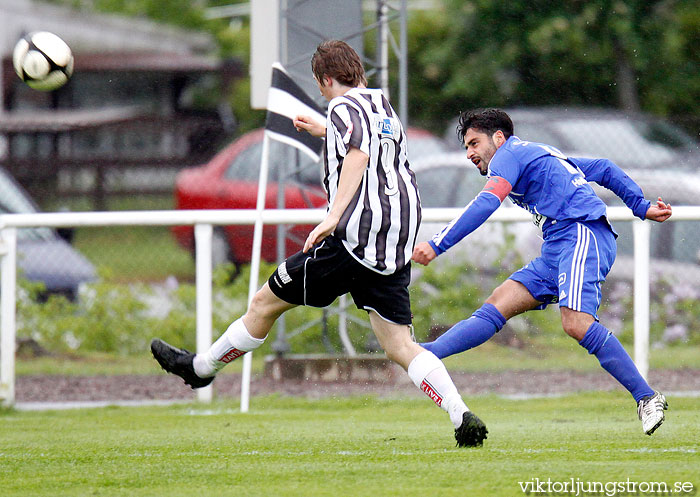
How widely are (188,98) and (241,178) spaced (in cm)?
2478

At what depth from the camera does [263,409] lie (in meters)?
8.05

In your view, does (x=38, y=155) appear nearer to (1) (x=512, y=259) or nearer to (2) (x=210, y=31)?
(1) (x=512, y=259)

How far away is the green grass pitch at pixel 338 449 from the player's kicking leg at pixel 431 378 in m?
0.10

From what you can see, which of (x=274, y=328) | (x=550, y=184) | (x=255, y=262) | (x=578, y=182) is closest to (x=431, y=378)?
(x=550, y=184)

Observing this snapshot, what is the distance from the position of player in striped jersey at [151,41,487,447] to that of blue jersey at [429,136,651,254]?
47 centimetres

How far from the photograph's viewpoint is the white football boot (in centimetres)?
562

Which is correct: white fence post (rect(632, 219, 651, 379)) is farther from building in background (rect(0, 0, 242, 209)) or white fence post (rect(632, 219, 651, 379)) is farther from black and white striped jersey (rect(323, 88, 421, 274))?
building in background (rect(0, 0, 242, 209))

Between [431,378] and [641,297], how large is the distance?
3052 mm

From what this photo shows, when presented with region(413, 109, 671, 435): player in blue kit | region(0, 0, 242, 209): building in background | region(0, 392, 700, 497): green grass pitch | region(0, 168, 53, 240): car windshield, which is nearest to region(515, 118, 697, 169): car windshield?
region(0, 392, 700, 497): green grass pitch

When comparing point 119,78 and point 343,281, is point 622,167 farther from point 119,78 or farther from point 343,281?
point 119,78

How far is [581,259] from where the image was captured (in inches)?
230

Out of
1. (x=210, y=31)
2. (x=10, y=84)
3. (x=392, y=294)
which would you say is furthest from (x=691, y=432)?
(x=210, y=31)

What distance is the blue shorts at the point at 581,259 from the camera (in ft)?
19.1

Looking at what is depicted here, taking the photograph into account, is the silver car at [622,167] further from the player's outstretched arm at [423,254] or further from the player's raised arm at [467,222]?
the player's outstretched arm at [423,254]
